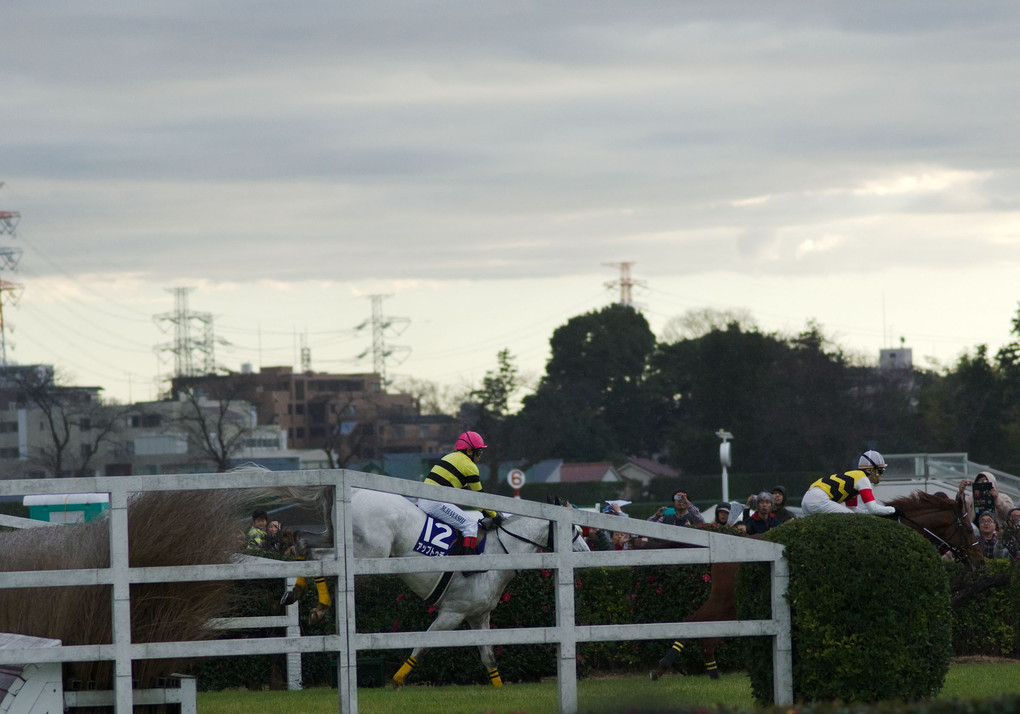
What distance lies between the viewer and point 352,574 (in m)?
7.10

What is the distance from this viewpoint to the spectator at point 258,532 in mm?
12110

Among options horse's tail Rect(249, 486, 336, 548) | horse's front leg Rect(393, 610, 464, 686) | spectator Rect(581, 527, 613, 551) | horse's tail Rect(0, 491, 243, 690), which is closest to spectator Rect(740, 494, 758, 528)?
spectator Rect(581, 527, 613, 551)

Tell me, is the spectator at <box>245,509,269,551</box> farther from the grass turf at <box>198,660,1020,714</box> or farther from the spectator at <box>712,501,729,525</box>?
the spectator at <box>712,501,729,525</box>

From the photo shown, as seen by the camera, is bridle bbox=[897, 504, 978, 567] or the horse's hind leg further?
bridle bbox=[897, 504, 978, 567]

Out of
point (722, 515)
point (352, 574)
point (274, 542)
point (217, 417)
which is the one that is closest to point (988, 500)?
point (722, 515)

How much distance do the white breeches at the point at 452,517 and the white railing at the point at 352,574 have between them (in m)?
3.09

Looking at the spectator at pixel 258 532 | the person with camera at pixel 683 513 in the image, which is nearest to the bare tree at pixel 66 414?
the spectator at pixel 258 532

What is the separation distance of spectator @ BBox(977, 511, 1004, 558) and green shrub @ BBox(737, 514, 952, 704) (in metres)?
6.17

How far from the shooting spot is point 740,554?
730 cm

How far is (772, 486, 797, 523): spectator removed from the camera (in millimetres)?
12312

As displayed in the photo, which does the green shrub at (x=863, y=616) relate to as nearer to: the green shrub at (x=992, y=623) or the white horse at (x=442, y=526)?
the white horse at (x=442, y=526)

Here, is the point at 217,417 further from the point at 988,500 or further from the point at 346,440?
the point at 988,500

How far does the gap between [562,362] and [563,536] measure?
71.9 meters

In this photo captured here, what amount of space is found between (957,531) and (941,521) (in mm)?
158
